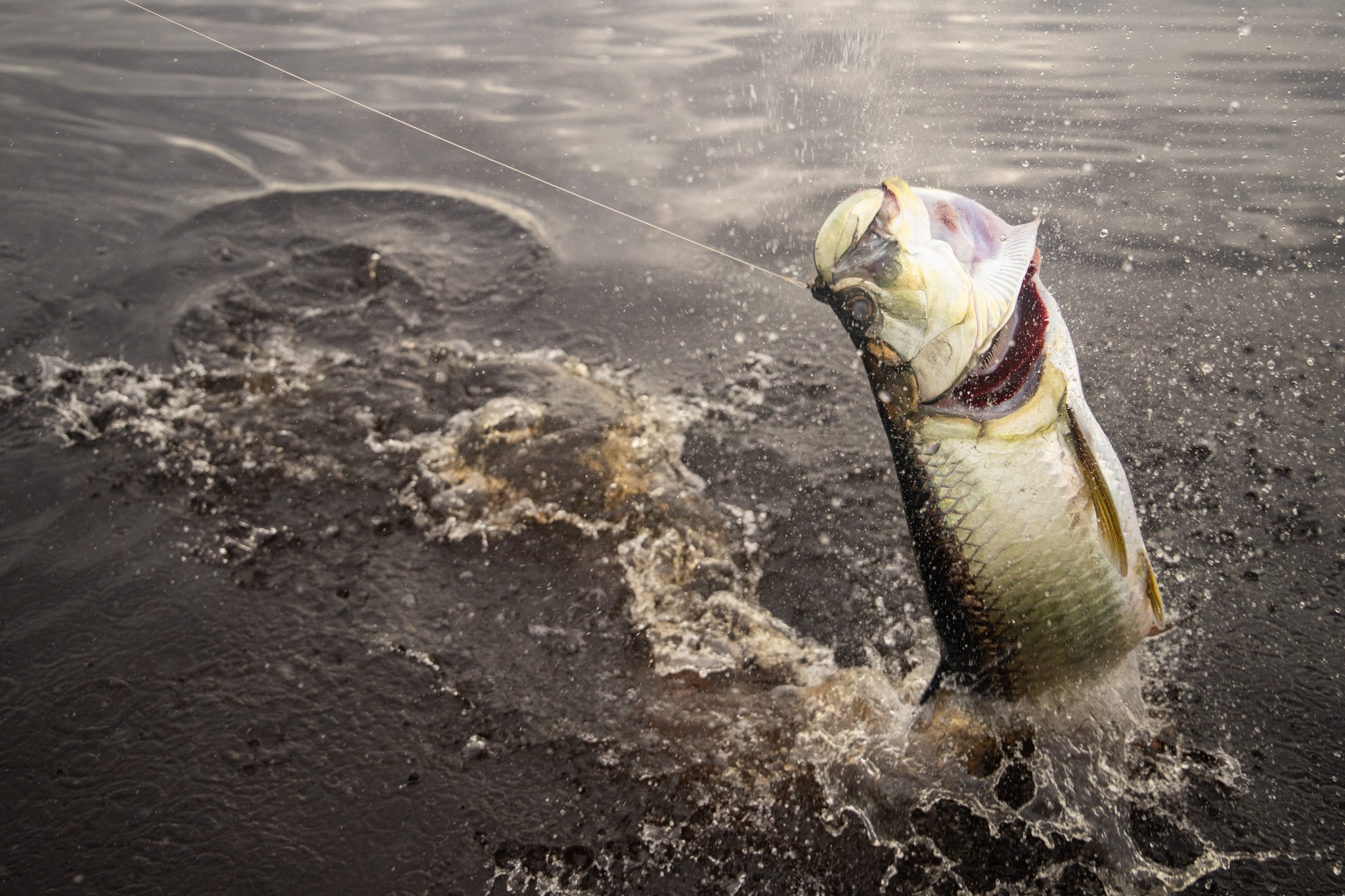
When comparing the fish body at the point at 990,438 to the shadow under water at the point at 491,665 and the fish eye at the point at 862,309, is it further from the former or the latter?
the shadow under water at the point at 491,665

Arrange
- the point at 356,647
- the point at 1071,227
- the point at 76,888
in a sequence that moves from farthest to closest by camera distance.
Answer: the point at 1071,227
the point at 356,647
the point at 76,888

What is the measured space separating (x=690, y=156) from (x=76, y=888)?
18.2ft

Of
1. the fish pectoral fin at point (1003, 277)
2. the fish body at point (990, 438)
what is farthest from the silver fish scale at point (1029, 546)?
the fish pectoral fin at point (1003, 277)

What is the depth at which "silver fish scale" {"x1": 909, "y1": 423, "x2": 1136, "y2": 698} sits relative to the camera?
232 cm

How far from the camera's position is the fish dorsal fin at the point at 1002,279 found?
2.10 m

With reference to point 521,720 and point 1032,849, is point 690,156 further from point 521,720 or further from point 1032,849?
point 1032,849

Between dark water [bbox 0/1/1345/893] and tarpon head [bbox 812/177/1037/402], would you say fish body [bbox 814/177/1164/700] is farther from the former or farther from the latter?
dark water [bbox 0/1/1345/893]

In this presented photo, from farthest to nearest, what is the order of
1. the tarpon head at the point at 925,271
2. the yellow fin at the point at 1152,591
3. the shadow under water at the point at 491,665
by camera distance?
the shadow under water at the point at 491,665 → the yellow fin at the point at 1152,591 → the tarpon head at the point at 925,271

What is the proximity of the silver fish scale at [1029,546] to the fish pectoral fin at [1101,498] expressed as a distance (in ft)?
0.06

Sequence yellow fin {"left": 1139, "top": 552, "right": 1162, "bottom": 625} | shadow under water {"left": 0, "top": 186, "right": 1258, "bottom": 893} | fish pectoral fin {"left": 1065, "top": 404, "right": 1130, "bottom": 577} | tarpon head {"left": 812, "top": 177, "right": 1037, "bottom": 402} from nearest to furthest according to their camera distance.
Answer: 1. tarpon head {"left": 812, "top": 177, "right": 1037, "bottom": 402}
2. fish pectoral fin {"left": 1065, "top": 404, "right": 1130, "bottom": 577}
3. yellow fin {"left": 1139, "top": 552, "right": 1162, "bottom": 625}
4. shadow under water {"left": 0, "top": 186, "right": 1258, "bottom": 893}

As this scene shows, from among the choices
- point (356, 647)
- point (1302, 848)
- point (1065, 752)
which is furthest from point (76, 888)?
point (1302, 848)

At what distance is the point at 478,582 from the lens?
3.52 metres

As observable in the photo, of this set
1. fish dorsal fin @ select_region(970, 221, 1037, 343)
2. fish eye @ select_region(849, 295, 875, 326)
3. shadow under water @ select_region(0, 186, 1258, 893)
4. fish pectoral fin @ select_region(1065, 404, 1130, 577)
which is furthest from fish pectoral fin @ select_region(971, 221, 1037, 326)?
shadow under water @ select_region(0, 186, 1258, 893)

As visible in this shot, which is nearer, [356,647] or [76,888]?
[76,888]
